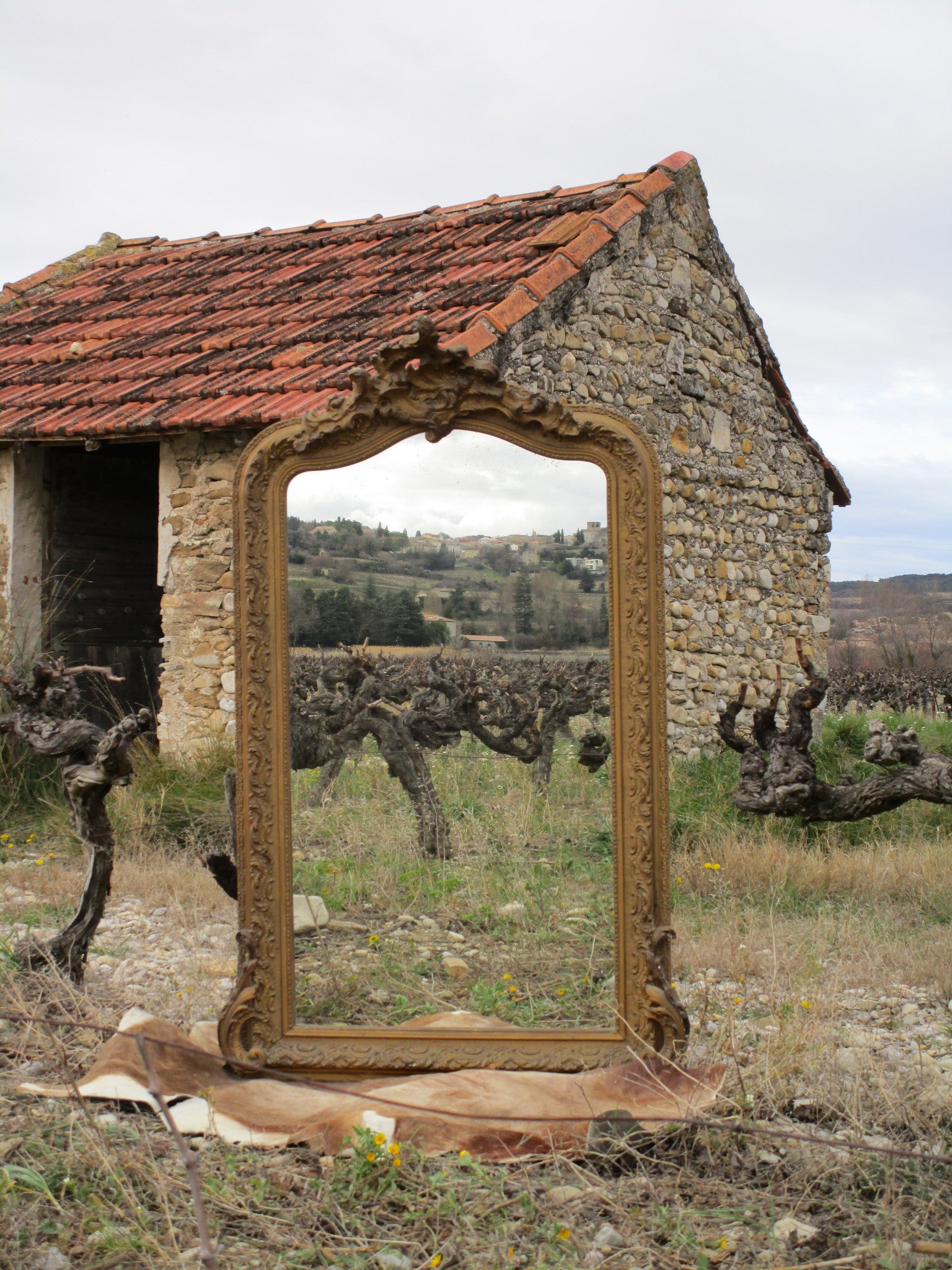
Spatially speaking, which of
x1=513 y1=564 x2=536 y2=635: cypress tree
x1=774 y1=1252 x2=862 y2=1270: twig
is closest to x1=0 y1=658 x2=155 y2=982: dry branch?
x1=513 y1=564 x2=536 y2=635: cypress tree

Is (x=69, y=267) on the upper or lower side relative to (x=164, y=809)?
upper

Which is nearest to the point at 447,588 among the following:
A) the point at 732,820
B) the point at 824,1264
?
the point at 824,1264

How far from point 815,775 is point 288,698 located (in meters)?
3.10

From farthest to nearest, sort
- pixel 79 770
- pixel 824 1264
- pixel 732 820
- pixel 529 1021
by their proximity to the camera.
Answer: pixel 732 820
pixel 79 770
pixel 529 1021
pixel 824 1264

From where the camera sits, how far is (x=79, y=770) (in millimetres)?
3979

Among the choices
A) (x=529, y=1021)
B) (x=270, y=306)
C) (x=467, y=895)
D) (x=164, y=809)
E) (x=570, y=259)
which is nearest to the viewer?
(x=529, y=1021)

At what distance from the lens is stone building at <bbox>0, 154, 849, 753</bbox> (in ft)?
23.7

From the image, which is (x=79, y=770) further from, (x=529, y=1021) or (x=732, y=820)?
(x=732, y=820)

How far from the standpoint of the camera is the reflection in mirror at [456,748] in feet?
11.6

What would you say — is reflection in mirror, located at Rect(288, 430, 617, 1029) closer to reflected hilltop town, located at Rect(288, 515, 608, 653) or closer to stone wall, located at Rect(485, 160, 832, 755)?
reflected hilltop town, located at Rect(288, 515, 608, 653)

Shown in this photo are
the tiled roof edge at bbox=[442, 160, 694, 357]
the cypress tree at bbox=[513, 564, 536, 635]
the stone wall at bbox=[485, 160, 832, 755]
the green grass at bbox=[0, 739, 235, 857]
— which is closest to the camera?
the cypress tree at bbox=[513, 564, 536, 635]

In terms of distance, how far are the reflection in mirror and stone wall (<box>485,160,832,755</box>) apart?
3077 millimetres

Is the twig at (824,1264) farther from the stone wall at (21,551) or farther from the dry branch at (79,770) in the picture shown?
the stone wall at (21,551)

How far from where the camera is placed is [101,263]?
11.1m
